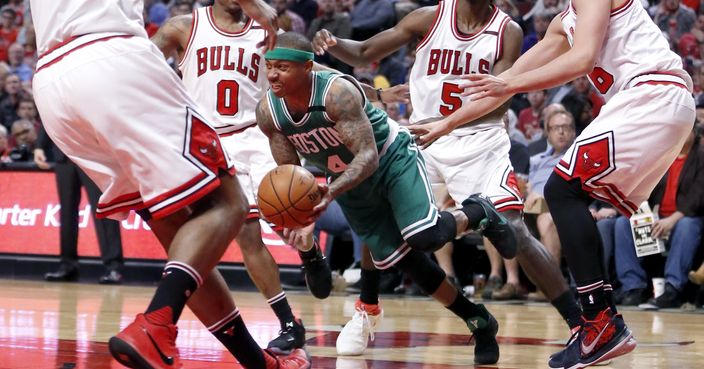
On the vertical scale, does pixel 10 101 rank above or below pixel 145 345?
below

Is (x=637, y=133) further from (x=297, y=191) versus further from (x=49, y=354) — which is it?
(x=49, y=354)

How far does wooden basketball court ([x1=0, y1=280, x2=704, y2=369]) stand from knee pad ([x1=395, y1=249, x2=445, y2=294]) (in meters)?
0.38

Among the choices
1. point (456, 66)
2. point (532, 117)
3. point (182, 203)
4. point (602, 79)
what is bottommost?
point (532, 117)

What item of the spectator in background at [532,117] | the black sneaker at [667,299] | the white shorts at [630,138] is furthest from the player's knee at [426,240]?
the spectator in background at [532,117]

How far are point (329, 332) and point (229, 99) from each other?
5.33ft

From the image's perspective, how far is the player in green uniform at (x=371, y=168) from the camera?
5512mm

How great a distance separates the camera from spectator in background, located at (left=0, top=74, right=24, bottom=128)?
14797 millimetres

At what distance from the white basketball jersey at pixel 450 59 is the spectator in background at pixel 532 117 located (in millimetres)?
4933

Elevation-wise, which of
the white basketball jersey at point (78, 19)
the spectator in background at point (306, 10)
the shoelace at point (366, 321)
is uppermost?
the white basketball jersey at point (78, 19)

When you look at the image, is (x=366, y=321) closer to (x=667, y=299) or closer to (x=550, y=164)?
(x=667, y=299)

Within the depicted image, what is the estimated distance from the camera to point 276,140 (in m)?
5.75

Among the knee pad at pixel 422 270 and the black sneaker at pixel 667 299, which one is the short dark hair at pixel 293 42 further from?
the black sneaker at pixel 667 299

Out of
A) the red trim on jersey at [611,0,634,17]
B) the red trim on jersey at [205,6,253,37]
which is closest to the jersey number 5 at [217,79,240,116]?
the red trim on jersey at [205,6,253,37]

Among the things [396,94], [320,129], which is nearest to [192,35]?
[396,94]
